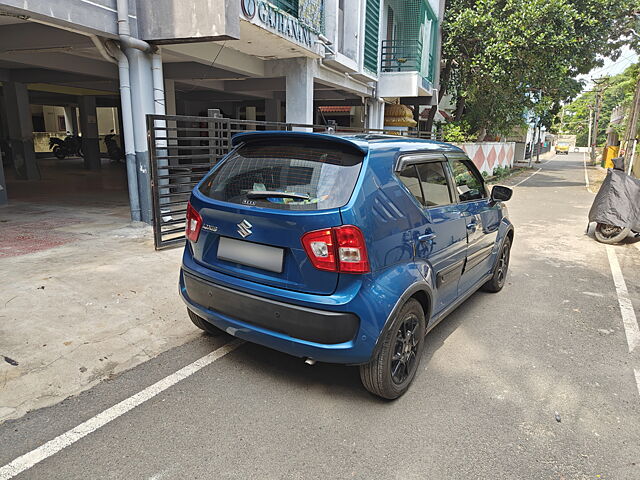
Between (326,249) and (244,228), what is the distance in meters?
0.62

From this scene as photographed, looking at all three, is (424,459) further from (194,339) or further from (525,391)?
(194,339)

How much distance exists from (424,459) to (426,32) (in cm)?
1778

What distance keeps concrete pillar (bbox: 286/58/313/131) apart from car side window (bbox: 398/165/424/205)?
7571 mm

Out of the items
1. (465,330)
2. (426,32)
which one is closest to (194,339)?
(465,330)

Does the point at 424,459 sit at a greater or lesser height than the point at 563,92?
lesser

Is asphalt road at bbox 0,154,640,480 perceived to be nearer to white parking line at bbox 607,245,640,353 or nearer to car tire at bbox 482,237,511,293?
white parking line at bbox 607,245,640,353

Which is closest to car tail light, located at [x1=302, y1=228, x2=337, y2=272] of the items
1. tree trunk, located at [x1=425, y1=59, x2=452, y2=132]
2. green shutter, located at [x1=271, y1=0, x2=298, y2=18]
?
green shutter, located at [x1=271, y1=0, x2=298, y2=18]

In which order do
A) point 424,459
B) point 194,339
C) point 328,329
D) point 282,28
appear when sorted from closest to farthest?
point 424,459, point 328,329, point 194,339, point 282,28

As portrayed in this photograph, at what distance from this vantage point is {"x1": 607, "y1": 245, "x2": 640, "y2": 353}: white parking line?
4328 mm

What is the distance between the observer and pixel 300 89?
34.8 ft

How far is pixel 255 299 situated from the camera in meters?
3.02

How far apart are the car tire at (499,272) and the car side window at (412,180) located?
7.34 feet

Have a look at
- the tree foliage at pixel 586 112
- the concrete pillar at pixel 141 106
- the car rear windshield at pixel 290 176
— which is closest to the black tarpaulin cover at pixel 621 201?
the car rear windshield at pixel 290 176

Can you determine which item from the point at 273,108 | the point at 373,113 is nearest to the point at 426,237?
the point at 373,113
